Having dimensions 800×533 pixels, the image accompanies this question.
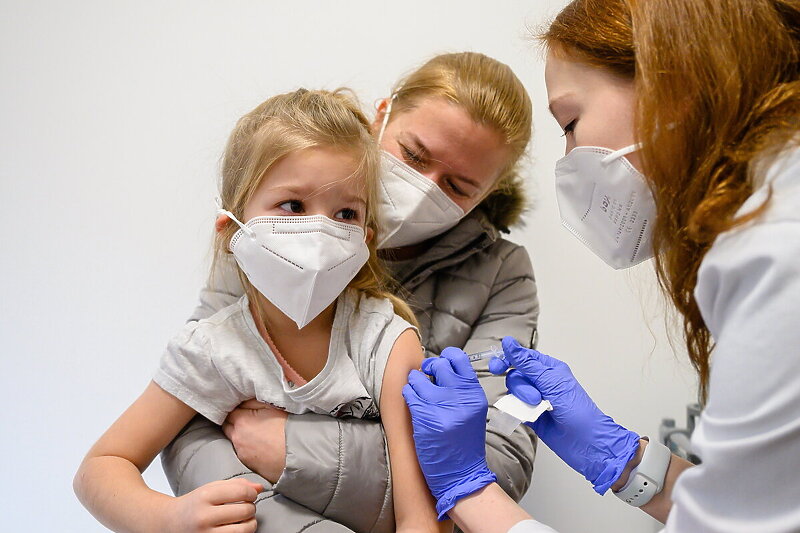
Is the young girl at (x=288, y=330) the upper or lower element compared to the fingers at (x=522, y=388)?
upper

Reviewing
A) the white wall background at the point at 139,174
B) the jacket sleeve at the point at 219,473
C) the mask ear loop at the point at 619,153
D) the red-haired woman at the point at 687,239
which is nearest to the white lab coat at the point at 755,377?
the red-haired woman at the point at 687,239

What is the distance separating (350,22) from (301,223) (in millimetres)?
1117

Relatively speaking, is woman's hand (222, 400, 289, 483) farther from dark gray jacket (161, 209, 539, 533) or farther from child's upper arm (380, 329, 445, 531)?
child's upper arm (380, 329, 445, 531)

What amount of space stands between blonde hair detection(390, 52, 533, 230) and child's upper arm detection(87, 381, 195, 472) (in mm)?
789

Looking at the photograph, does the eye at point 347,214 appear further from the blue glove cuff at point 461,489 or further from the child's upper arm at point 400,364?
the blue glove cuff at point 461,489

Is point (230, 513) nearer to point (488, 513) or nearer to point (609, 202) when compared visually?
point (488, 513)

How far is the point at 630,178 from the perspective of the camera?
115cm

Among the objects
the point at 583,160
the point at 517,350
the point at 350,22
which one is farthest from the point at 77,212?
the point at 583,160

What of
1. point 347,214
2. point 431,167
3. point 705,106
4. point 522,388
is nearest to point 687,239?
point 705,106

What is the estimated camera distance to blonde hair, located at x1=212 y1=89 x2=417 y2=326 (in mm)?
1321

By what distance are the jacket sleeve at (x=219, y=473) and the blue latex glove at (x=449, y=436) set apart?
6.7 inches

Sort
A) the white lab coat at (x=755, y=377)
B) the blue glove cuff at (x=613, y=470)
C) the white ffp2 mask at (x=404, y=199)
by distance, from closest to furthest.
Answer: the white lab coat at (x=755, y=377) → the blue glove cuff at (x=613, y=470) → the white ffp2 mask at (x=404, y=199)

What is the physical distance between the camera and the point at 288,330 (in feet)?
4.63

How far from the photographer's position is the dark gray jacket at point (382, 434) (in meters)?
1.26
